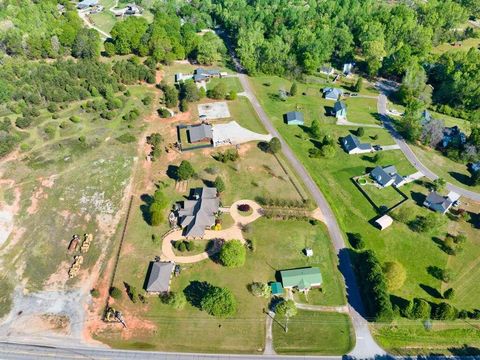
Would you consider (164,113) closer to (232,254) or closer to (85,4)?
(232,254)

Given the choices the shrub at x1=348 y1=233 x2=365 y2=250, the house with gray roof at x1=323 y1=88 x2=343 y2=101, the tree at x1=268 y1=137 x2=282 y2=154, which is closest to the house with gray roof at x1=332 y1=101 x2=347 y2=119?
the house with gray roof at x1=323 y1=88 x2=343 y2=101

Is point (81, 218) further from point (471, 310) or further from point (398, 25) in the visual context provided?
point (398, 25)

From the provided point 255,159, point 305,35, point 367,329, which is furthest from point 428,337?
point 305,35

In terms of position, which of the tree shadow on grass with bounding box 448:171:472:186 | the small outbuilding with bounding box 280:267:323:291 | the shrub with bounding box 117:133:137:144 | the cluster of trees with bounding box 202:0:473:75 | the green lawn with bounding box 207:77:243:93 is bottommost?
the small outbuilding with bounding box 280:267:323:291

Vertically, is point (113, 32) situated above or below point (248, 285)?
above


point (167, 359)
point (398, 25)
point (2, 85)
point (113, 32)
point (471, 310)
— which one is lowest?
point (167, 359)

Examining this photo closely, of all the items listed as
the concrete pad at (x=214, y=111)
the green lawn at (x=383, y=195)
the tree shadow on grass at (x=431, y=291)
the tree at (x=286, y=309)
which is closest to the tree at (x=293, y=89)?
the concrete pad at (x=214, y=111)

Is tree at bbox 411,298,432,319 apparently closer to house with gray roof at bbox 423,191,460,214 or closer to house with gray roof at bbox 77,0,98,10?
house with gray roof at bbox 423,191,460,214

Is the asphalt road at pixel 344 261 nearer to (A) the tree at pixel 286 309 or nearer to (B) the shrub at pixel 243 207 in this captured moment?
(A) the tree at pixel 286 309
